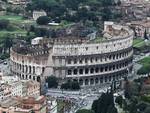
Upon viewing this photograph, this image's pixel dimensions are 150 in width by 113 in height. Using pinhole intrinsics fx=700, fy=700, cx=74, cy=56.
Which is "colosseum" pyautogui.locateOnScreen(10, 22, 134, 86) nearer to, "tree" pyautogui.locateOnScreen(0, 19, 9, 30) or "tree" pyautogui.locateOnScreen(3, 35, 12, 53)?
"tree" pyautogui.locateOnScreen(3, 35, 12, 53)

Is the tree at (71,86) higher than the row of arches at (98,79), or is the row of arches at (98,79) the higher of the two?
the tree at (71,86)

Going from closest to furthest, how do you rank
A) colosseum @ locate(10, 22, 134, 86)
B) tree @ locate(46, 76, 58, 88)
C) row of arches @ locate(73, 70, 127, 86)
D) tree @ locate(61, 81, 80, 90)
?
1. tree @ locate(61, 81, 80, 90)
2. tree @ locate(46, 76, 58, 88)
3. colosseum @ locate(10, 22, 134, 86)
4. row of arches @ locate(73, 70, 127, 86)

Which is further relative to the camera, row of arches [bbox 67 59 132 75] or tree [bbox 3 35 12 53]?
tree [bbox 3 35 12 53]

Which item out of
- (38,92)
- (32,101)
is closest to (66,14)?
(38,92)

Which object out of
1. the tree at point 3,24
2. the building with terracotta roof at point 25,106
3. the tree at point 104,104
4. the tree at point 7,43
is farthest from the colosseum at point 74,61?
the tree at point 3,24

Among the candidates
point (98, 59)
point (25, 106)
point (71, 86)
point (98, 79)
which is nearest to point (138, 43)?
point (98, 59)

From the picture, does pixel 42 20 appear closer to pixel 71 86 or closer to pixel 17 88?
pixel 71 86

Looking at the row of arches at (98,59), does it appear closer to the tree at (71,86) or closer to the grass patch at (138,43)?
the tree at (71,86)

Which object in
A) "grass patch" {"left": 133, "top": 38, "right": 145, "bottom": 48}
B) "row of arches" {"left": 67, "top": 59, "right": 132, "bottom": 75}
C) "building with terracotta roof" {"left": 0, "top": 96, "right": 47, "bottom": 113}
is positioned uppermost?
"building with terracotta roof" {"left": 0, "top": 96, "right": 47, "bottom": 113}

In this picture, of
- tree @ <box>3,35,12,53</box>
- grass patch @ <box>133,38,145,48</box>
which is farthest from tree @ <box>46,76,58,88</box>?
grass patch @ <box>133,38,145,48</box>

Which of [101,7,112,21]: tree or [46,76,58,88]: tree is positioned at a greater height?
[46,76,58,88]: tree
